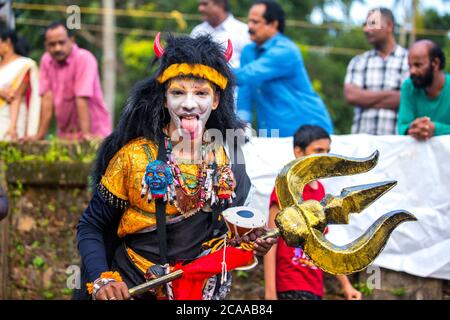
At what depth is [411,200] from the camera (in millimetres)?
6199

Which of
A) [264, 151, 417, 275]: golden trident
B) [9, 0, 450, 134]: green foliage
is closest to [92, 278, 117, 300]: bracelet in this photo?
[264, 151, 417, 275]: golden trident

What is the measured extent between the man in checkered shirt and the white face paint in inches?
130

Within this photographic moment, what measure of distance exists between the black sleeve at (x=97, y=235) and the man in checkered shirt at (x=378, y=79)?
3.51m

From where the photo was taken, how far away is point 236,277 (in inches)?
265

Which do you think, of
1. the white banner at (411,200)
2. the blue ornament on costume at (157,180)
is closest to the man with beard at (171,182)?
the blue ornament on costume at (157,180)

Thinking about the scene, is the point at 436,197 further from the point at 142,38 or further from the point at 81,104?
the point at 142,38

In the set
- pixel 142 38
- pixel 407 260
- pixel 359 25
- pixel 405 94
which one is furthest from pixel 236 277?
pixel 359 25

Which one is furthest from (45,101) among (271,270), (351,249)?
(351,249)

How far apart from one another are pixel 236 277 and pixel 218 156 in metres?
2.36

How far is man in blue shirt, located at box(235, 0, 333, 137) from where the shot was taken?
23.1ft

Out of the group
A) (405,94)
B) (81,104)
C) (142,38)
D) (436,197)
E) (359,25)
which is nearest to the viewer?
(436,197)

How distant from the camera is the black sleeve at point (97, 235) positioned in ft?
14.2
